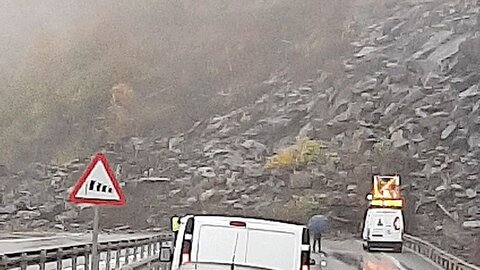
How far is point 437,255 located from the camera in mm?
35375

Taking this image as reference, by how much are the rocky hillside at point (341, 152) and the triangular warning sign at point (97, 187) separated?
37483mm

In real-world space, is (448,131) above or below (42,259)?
above

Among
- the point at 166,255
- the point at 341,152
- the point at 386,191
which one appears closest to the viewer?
the point at 166,255

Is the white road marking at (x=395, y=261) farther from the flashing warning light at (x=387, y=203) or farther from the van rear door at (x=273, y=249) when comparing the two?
the van rear door at (x=273, y=249)

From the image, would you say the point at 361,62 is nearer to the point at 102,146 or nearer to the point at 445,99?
the point at 445,99

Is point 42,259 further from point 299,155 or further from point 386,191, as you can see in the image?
point 299,155

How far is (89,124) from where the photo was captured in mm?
74938

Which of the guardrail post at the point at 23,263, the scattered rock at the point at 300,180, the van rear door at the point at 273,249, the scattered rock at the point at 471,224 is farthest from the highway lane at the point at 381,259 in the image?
the scattered rock at the point at 300,180

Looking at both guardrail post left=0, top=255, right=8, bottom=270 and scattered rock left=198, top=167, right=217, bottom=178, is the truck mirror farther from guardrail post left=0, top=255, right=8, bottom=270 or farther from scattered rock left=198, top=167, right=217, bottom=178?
scattered rock left=198, top=167, right=217, bottom=178

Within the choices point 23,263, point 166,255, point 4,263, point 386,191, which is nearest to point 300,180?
point 386,191

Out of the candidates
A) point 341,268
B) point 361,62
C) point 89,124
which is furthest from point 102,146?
point 341,268

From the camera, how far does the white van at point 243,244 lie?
35.9 feet

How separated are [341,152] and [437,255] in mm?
34746

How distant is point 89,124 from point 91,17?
44.5ft
